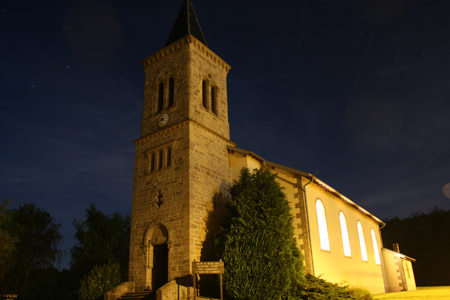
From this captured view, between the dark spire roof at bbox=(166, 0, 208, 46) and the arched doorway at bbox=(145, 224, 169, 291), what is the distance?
1160cm

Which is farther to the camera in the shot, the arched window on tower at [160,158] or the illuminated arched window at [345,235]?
the illuminated arched window at [345,235]

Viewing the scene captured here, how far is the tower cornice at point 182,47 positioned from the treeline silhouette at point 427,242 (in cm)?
3291

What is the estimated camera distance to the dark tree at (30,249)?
21.6m

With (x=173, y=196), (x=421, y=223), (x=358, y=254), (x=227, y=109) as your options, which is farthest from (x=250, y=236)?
(x=421, y=223)

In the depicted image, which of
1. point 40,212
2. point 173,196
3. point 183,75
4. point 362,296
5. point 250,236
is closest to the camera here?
point 250,236

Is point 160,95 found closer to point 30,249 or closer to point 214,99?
point 214,99

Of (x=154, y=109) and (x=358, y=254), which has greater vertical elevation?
(x=154, y=109)

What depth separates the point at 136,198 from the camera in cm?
1898

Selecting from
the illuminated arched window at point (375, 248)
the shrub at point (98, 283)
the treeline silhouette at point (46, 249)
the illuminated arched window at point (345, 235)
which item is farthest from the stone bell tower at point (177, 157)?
the illuminated arched window at point (375, 248)

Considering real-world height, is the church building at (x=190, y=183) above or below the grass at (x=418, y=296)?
above

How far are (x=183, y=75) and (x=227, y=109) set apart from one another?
139 inches

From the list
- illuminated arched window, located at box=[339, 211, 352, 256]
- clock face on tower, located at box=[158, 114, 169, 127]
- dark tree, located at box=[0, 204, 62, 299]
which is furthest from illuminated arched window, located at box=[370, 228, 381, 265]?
dark tree, located at box=[0, 204, 62, 299]

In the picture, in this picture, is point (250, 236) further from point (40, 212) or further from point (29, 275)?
point (40, 212)

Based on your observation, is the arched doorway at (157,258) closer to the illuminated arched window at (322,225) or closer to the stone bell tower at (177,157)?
the stone bell tower at (177,157)
